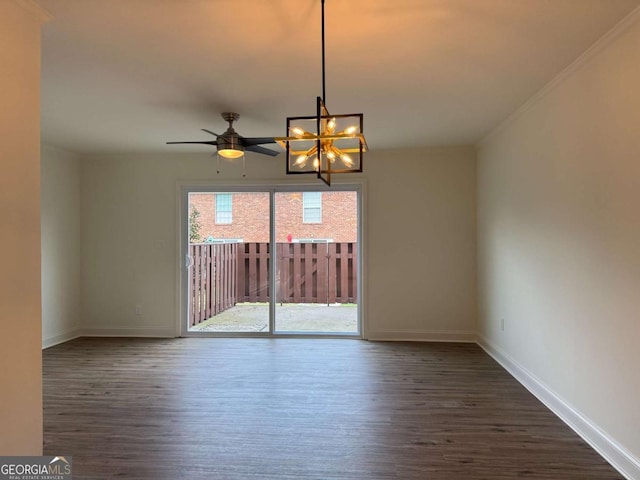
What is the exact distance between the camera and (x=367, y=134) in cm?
402

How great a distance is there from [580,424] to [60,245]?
5.69 metres

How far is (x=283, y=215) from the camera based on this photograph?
5.03 meters

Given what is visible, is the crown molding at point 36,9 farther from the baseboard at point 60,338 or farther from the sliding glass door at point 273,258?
the baseboard at point 60,338


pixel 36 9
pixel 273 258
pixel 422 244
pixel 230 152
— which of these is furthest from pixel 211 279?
pixel 36 9

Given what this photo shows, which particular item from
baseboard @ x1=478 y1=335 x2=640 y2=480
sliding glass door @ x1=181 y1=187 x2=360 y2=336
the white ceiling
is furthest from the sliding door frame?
baseboard @ x1=478 y1=335 x2=640 y2=480

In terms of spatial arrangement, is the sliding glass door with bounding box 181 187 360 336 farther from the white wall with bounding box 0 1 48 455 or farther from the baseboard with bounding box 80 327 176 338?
the white wall with bounding box 0 1 48 455

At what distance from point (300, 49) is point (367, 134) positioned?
1888 millimetres

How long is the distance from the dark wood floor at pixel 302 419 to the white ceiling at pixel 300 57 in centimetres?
249

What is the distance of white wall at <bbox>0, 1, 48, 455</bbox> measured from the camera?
1668mm

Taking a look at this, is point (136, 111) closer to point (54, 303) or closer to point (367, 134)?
point (367, 134)

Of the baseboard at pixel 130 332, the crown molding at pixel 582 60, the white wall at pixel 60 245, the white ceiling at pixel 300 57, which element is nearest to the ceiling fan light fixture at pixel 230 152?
the white ceiling at pixel 300 57

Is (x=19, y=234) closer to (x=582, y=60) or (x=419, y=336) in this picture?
(x=582, y=60)

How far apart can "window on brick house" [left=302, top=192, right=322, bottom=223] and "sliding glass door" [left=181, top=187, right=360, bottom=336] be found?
14 millimetres

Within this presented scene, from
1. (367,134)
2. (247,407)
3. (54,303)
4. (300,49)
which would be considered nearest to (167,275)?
(54,303)
